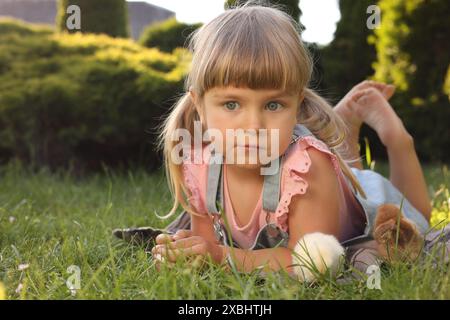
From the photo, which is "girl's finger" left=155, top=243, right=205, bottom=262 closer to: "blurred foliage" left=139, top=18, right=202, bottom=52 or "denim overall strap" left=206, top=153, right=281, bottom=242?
"denim overall strap" left=206, top=153, right=281, bottom=242

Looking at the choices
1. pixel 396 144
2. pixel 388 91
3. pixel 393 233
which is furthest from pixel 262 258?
pixel 388 91

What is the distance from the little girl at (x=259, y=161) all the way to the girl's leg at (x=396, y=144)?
16.8 inches

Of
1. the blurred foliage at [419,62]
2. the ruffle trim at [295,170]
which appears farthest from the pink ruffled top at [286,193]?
the blurred foliage at [419,62]

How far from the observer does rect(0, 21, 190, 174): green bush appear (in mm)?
4004

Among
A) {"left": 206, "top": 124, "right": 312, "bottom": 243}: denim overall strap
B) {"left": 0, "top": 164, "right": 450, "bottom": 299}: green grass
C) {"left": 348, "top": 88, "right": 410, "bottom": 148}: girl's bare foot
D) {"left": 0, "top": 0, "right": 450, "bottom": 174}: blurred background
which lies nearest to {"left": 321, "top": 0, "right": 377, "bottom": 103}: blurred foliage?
{"left": 0, "top": 0, "right": 450, "bottom": 174}: blurred background

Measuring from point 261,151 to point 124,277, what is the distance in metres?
0.53

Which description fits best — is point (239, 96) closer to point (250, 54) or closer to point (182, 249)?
point (250, 54)

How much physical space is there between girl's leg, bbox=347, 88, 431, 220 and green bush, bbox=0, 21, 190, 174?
1.53 m

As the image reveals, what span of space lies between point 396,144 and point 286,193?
3.23ft

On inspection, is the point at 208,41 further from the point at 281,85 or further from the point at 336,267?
the point at 336,267

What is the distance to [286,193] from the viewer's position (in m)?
1.86

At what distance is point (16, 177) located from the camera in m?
3.71

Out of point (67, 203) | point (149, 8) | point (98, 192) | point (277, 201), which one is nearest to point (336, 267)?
point (277, 201)

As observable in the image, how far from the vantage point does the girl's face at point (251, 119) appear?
1.76 metres
